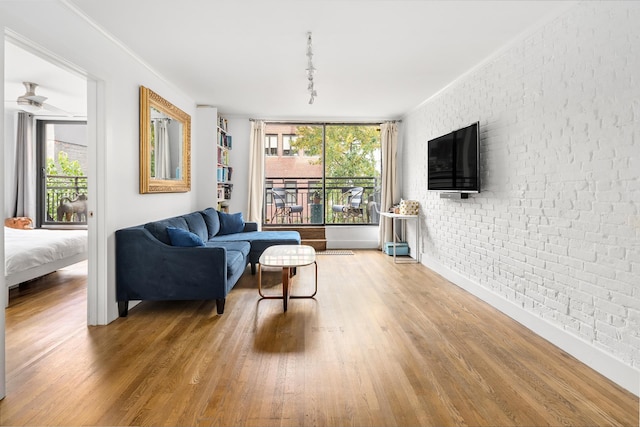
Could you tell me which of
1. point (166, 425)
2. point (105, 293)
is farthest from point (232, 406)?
point (105, 293)

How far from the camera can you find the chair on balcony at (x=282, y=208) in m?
7.88

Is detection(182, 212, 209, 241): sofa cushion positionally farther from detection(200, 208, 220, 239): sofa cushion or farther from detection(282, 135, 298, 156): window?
detection(282, 135, 298, 156): window

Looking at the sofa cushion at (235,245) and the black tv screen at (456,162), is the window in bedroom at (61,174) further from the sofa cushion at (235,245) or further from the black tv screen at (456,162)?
the black tv screen at (456,162)

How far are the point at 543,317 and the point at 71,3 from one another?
429cm

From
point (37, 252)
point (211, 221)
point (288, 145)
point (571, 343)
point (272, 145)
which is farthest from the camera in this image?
point (272, 145)

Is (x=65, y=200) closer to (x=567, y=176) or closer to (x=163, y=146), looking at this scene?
(x=163, y=146)

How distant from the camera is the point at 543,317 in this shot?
3014 millimetres

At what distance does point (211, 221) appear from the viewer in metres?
5.52

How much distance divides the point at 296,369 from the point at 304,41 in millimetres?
2782

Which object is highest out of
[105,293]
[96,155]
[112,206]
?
[96,155]

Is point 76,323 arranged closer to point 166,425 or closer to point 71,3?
point 166,425

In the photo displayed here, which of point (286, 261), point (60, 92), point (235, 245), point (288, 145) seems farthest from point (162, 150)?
point (288, 145)

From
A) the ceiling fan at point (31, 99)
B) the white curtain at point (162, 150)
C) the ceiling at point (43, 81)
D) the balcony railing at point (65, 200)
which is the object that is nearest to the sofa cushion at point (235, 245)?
the white curtain at point (162, 150)

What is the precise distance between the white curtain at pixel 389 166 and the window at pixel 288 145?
2531 millimetres
